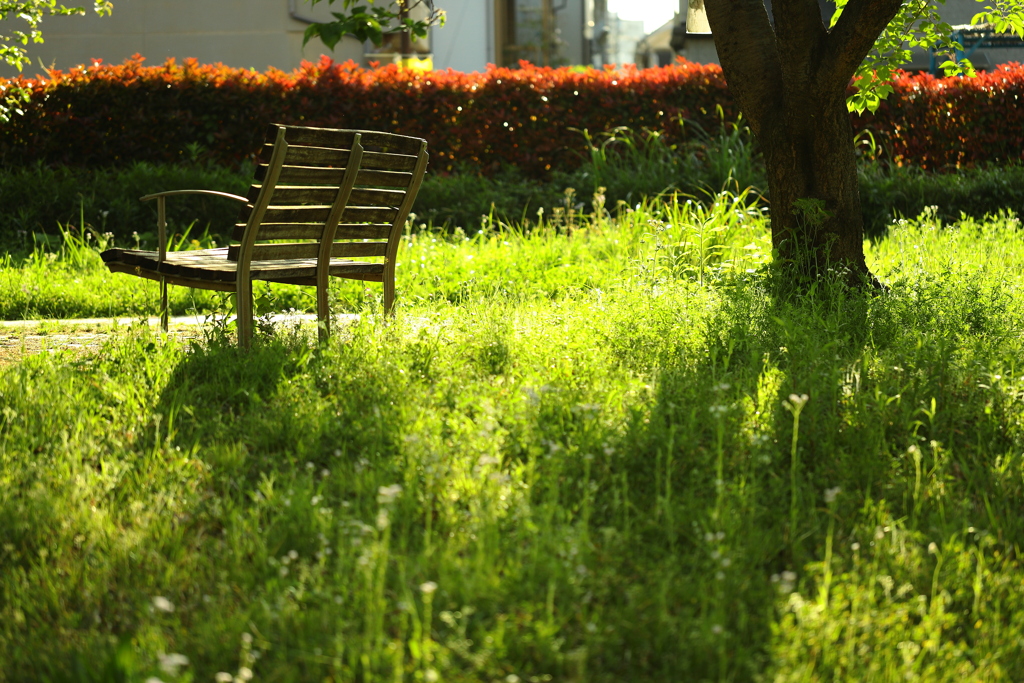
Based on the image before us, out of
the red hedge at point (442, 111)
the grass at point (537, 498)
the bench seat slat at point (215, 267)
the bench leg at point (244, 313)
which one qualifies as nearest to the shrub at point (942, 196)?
the red hedge at point (442, 111)

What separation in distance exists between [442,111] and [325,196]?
253 inches

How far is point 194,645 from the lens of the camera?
7.29 feet

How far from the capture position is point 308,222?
4758 mm

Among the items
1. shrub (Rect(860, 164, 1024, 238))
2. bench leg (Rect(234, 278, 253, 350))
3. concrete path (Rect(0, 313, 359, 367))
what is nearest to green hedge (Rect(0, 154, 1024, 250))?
shrub (Rect(860, 164, 1024, 238))

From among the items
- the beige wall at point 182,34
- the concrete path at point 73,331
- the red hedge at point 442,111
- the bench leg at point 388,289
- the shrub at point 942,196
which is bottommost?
the concrete path at point 73,331

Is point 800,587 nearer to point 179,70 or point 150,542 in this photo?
point 150,542

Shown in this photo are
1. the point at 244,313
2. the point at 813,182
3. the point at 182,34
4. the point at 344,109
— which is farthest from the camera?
the point at 182,34

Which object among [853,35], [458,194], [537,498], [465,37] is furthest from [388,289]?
[465,37]

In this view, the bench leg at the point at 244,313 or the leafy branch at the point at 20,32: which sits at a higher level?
the leafy branch at the point at 20,32

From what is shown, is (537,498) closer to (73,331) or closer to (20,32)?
(73,331)

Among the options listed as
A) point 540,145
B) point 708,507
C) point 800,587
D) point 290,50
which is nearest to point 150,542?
point 708,507

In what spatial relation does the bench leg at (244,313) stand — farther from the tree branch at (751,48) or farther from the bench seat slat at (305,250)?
the tree branch at (751,48)

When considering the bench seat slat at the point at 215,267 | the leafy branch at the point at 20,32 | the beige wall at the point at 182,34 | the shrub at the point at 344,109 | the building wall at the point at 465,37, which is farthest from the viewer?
the building wall at the point at 465,37

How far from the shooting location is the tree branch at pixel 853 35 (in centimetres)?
484
